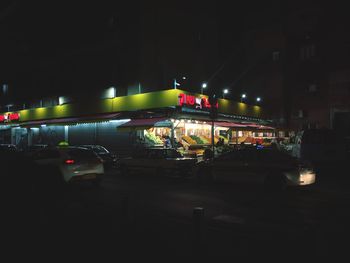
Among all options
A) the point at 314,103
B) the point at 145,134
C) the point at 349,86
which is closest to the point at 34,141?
the point at 145,134

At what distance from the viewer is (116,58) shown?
28.6 meters

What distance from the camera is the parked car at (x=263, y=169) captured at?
37.3 feet

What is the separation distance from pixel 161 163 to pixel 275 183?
5.71 meters

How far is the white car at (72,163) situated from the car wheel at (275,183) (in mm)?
6059

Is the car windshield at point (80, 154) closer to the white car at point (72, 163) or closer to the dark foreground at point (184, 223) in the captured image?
the white car at point (72, 163)

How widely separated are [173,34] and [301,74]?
55.6 feet

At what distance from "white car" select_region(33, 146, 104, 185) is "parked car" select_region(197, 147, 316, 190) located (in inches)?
183

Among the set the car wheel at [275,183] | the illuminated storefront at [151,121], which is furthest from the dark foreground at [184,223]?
the illuminated storefront at [151,121]

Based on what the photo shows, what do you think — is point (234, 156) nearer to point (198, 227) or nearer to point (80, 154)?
point (80, 154)

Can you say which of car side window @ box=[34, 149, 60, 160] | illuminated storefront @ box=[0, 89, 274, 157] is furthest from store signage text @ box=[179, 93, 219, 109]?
car side window @ box=[34, 149, 60, 160]

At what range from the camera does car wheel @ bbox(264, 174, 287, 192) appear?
11.5 meters

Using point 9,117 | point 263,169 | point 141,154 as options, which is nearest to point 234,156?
point 263,169

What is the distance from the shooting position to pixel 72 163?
38.7ft

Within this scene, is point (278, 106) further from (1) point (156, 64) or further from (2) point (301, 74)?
(1) point (156, 64)
